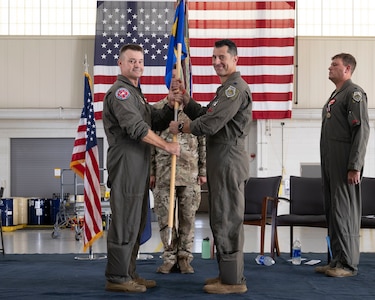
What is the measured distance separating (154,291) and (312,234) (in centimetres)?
792

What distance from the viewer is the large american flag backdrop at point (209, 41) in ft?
51.0

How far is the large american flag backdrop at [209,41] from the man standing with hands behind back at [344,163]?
30.1 feet

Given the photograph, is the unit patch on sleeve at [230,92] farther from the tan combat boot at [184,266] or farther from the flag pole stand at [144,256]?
the flag pole stand at [144,256]

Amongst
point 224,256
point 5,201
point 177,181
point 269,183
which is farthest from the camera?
point 5,201

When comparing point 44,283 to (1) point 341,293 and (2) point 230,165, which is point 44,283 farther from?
(1) point 341,293

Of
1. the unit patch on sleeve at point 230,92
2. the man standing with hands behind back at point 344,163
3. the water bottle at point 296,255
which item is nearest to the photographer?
the unit patch on sleeve at point 230,92

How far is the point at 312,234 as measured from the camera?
12633mm

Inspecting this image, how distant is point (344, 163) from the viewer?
20.3ft

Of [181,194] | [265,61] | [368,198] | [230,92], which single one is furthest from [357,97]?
[265,61]

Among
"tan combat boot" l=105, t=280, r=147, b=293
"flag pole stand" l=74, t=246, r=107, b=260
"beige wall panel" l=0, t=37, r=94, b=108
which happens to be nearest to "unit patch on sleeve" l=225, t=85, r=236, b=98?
"tan combat boot" l=105, t=280, r=147, b=293

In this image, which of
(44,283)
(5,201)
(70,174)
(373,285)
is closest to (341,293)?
(373,285)

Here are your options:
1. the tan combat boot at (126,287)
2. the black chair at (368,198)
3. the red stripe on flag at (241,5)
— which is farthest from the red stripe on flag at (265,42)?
the tan combat boot at (126,287)

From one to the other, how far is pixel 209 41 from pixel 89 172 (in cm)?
A: 863

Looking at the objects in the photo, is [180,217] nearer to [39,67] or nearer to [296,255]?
[296,255]
